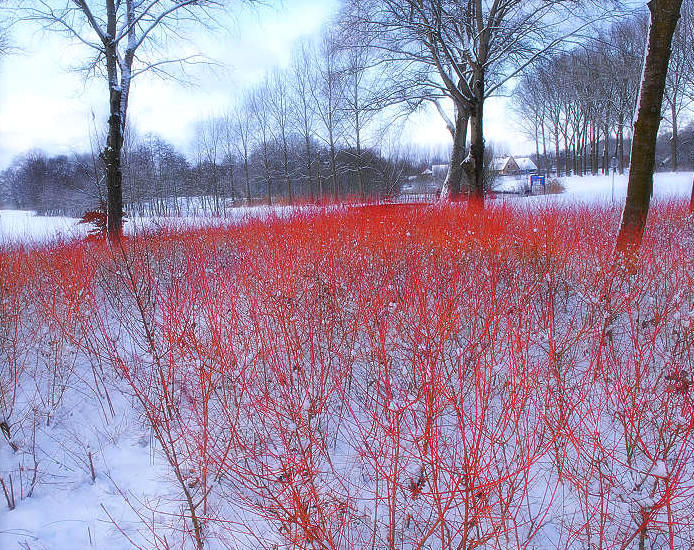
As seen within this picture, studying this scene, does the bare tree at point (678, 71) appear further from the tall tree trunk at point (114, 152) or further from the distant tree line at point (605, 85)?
the tall tree trunk at point (114, 152)

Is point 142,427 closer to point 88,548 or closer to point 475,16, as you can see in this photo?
point 88,548

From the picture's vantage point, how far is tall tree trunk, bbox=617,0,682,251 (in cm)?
396

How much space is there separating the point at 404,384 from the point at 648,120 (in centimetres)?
415

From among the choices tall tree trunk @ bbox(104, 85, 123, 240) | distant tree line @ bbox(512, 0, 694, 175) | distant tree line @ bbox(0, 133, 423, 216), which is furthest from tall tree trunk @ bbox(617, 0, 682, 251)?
distant tree line @ bbox(0, 133, 423, 216)

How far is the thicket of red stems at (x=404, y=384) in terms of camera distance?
1839 millimetres

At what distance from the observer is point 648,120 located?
417 cm

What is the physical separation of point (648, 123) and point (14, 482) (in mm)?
6467

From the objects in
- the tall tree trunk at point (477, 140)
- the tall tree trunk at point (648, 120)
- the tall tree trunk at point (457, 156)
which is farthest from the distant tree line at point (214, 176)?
the tall tree trunk at point (648, 120)

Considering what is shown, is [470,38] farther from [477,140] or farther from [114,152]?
[114,152]

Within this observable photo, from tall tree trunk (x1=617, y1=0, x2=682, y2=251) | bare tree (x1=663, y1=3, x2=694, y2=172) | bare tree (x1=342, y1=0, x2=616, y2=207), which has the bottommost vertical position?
tall tree trunk (x1=617, y1=0, x2=682, y2=251)

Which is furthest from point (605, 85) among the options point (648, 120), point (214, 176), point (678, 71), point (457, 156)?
point (214, 176)

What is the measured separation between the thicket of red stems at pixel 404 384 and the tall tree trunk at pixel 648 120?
477mm

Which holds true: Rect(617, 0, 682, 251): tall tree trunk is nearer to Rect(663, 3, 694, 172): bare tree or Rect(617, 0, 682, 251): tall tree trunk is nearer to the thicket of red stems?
the thicket of red stems

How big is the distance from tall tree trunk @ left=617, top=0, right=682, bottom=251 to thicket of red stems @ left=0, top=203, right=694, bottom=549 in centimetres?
48
